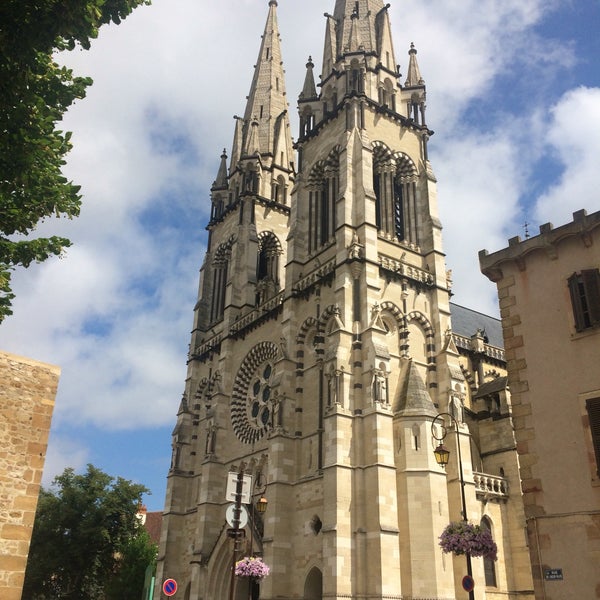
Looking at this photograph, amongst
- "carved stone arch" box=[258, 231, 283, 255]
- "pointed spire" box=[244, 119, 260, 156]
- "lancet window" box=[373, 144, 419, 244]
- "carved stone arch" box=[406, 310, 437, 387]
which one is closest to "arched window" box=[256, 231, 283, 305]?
"carved stone arch" box=[258, 231, 283, 255]

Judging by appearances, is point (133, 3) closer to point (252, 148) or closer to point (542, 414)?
point (542, 414)

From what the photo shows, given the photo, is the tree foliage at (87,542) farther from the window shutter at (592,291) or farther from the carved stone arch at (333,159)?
the window shutter at (592,291)

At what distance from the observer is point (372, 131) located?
3475cm

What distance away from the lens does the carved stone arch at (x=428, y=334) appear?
97.6ft

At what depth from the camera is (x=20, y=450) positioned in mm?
13078

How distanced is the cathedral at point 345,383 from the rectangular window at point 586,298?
7540 millimetres

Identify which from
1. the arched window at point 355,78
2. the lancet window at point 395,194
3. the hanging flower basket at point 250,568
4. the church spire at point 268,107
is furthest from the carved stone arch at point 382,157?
the hanging flower basket at point 250,568

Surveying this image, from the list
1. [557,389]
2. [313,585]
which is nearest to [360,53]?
[557,389]

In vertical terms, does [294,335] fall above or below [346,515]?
above

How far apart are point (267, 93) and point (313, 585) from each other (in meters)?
34.8

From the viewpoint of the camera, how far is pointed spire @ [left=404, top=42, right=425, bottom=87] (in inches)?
1510

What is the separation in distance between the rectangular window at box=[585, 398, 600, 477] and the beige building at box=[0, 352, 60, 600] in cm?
1147

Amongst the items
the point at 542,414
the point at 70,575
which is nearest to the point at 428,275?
the point at 542,414

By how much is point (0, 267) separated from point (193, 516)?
26.7m
